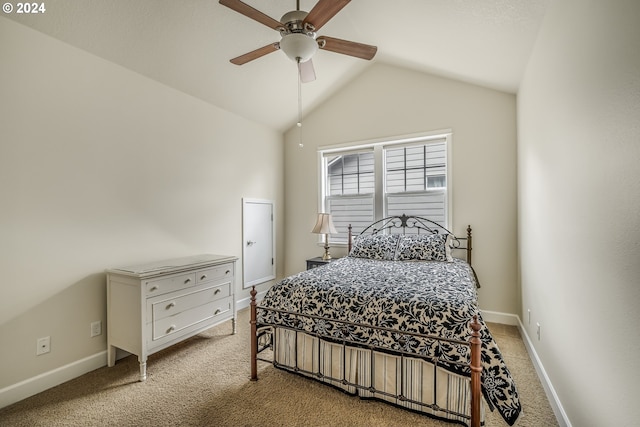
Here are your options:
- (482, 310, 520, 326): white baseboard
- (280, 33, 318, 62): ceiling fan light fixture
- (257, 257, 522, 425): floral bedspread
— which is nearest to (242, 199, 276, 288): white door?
(257, 257, 522, 425): floral bedspread

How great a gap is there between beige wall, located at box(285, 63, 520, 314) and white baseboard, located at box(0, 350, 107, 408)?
297 cm

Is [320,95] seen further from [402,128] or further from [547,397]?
[547,397]

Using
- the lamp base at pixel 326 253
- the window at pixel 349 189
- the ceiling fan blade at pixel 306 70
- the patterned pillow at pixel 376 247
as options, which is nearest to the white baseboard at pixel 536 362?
the patterned pillow at pixel 376 247

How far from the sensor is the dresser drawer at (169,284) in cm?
241

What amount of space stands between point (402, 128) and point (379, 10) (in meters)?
1.56

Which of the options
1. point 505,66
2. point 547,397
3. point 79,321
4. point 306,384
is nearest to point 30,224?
point 79,321

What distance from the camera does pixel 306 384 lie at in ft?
7.38

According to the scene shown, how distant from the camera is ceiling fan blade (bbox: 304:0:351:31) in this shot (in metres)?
1.73

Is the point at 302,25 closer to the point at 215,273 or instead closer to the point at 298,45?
the point at 298,45

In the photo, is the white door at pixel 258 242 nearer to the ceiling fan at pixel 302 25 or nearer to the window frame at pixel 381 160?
the window frame at pixel 381 160

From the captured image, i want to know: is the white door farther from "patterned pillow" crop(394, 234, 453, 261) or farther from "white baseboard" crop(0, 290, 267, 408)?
"patterned pillow" crop(394, 234, 453, 261)

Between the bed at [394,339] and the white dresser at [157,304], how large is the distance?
735mm

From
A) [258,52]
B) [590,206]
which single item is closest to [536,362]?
[590,206]

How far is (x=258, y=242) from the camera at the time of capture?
4359mm
